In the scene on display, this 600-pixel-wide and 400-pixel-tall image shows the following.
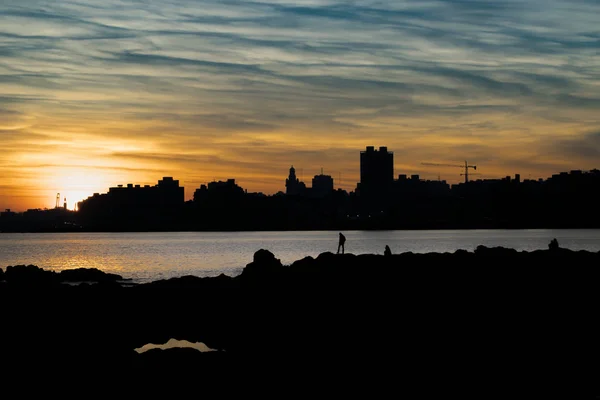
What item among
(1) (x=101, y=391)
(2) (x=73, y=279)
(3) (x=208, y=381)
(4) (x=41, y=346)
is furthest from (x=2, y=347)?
(2) (x=73, y=279)

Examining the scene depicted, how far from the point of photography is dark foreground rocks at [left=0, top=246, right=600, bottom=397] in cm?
2086

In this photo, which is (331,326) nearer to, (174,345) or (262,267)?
(174,345)

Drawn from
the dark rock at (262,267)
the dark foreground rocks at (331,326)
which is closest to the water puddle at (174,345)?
the dark foreground rocks at (331,326)

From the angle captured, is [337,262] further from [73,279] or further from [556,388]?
[73,279]

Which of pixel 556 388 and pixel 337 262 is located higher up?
pixel 337 262

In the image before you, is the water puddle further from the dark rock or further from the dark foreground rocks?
the dark rock

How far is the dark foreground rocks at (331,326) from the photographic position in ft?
68.4

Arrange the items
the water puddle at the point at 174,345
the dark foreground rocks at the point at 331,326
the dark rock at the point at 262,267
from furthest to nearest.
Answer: the dark rock at the point at 262,267
the water puddle at the point at 174,345
the dark foreground rocks at the point at 331,326

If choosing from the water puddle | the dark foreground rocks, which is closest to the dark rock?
the dark foreground rocks

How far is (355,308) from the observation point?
27.7m

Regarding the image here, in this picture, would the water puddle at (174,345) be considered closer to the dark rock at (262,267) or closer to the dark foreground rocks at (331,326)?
the dark foreground rocks at (331,326)

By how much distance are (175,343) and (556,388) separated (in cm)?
1353

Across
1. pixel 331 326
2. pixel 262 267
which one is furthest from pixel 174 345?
pixel 262 267

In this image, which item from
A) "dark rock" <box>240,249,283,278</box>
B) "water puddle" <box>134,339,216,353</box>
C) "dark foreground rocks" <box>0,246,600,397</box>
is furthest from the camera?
"dark rock" <box>240,249,283,278</box>
